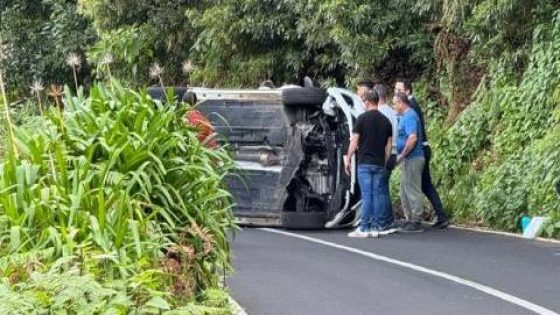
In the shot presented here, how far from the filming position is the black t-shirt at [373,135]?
45.1ft

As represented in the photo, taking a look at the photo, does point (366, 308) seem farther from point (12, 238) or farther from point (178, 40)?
point (178, 40)

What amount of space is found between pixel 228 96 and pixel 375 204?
3.07 meters

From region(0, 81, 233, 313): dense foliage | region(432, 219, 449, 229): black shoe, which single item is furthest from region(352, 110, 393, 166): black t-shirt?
region(0, 81, 233, 313): dense foliage

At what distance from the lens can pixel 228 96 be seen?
Answer: 15.8 m

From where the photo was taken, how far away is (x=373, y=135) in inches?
541

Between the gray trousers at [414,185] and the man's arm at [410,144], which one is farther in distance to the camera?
the gray trousers at [414,185]

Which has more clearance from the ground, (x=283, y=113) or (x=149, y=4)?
(x=149, y=4)

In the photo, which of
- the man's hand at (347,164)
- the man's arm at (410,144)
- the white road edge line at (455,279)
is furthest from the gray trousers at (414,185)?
the white road edge line at (455,279)

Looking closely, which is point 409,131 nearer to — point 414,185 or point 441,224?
point 414,185

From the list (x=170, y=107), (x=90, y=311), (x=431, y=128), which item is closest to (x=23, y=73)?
(x=431, y=128)

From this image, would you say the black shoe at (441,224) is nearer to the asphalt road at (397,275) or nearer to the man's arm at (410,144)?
the asphalt road at (397,275)

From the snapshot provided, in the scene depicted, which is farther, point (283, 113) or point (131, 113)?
point (283, 113)

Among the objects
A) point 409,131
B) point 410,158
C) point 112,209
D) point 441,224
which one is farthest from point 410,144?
point 112,209

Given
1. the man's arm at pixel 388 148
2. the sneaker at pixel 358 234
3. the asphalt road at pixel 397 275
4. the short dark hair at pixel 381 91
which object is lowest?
the asphalt road at pixel 397 275
